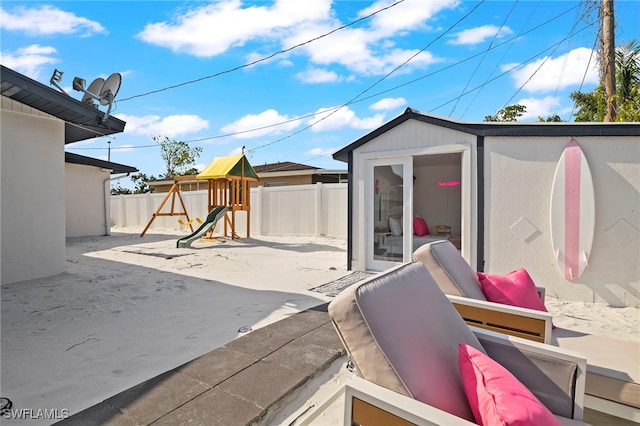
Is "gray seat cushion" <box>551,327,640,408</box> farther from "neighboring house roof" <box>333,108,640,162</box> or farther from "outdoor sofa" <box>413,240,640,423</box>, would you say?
"neighboring house roof" <box>333,108,640,162</box>

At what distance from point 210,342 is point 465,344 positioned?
2.25 metres

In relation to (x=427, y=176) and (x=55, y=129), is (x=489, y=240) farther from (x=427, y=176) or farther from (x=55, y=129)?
(x=55, y=129)

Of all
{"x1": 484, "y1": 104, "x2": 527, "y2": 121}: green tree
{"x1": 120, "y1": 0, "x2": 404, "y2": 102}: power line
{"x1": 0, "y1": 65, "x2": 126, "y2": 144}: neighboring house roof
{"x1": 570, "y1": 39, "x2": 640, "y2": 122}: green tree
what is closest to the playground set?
{"x1": 120, "y1": 0, "x2": 404, "y2": 102}: power line

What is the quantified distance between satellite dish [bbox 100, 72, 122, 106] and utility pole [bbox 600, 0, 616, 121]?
9409 millimetres

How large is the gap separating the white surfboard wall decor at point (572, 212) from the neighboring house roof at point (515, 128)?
0.65ft

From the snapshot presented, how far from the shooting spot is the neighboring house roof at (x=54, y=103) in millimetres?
4059

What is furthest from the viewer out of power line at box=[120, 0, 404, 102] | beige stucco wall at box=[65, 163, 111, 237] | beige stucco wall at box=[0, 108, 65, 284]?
beige stucco wall at box=[65, 163, 111, 237]

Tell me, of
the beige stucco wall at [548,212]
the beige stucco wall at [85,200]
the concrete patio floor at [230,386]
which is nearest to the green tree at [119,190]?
the beige stucco wall at [85,200]

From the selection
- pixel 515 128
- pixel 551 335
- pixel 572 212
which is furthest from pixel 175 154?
pixel 551 335

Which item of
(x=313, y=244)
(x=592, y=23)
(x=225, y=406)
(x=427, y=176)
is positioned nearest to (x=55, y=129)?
(x=225, y=406)

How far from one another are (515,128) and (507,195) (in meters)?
0.95

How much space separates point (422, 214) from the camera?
9.34m

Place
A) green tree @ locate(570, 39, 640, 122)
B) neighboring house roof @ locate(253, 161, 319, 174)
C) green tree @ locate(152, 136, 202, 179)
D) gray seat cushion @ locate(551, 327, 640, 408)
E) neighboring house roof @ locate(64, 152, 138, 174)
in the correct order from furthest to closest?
1. green tree @ locate(152, 136, 202, 179)
2. neighboring house roof @ locate(253, 161, 319, 174)
3. neighboring house roof @ locate(64, 152, 138, 174)
4. green tree @ locate(570, 39, 640, 122)
5. gray seat cushion @ locate(551, 327, 640, 408)

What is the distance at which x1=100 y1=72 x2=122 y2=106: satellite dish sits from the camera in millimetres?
5305
